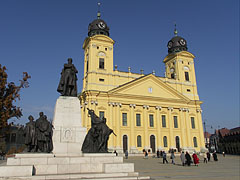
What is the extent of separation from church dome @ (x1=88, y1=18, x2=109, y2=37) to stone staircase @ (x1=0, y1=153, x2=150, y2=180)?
37.8 metres

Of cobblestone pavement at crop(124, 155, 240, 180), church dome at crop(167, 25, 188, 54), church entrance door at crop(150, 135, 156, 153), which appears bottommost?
cobblestone pavement at crop(124, 155, 240, 180)

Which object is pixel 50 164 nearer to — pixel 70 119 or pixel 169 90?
pixel 70 119

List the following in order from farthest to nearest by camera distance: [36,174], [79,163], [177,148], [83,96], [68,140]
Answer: [177,148] < [83,96] < [68,140] < [79,163] < [36,174]

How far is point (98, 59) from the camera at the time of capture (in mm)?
40938

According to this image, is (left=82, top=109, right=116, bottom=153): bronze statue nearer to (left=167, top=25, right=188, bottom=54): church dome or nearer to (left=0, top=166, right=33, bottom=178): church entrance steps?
(left=0, top=166, right=33, bottom=178): church entrance steps

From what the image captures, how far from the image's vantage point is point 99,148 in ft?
→ 34.0

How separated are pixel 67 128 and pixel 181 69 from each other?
138ft

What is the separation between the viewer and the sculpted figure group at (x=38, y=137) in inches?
376

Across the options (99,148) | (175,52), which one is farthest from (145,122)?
(99,148)

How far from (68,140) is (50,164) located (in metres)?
1.73

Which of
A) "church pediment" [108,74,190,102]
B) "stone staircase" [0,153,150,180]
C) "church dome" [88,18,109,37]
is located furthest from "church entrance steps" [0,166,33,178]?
"church dome" [88,18,109,37]

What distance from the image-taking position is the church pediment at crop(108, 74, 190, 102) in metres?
40.2

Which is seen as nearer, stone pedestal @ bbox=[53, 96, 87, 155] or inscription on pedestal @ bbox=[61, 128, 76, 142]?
stone pedestal @ bbox=[53, 96, 87, 155]

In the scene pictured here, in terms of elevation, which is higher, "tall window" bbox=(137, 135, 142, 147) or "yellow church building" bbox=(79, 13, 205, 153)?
"yellow church building" bbox=(79, 13, 205, 153)
